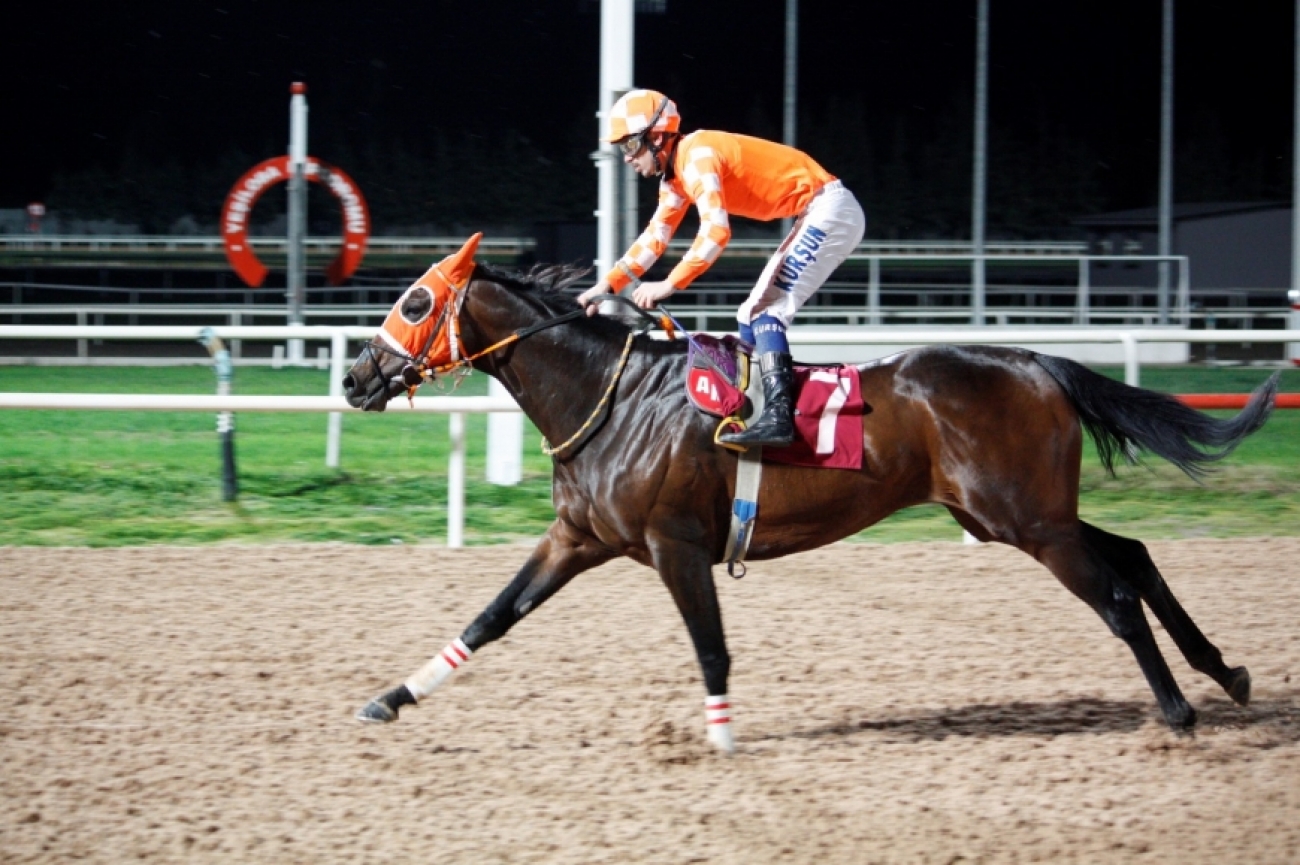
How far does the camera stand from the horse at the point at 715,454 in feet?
14.0

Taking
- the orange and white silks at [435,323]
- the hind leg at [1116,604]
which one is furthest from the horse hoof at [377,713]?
the hind leg at [1116,604]

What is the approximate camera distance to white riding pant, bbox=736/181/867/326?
4.51m

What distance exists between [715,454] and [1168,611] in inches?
61.8

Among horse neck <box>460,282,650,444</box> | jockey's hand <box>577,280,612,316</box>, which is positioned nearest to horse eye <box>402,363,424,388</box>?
horse neck <box>460,282,650,444</box>

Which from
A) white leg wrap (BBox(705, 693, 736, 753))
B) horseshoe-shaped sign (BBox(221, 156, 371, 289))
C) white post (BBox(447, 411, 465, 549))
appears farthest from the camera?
horseshoe-shaped sign (BBox(221, 156, 371, 289))

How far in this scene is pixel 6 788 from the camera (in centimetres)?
379

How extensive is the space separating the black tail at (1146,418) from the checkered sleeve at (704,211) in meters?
1.13

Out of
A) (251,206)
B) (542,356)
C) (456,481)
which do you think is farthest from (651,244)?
(251,206)

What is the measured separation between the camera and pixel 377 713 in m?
4.39

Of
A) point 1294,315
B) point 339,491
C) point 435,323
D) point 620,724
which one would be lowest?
point 620,724

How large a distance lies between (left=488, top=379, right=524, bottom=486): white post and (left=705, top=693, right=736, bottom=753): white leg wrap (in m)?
4.25

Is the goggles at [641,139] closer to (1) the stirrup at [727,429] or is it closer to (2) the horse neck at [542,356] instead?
(2) the horse neck at [542,356]

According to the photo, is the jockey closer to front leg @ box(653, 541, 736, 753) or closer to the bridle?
the bridle

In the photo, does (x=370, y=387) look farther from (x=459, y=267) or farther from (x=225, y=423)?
(x=225, y=423)
